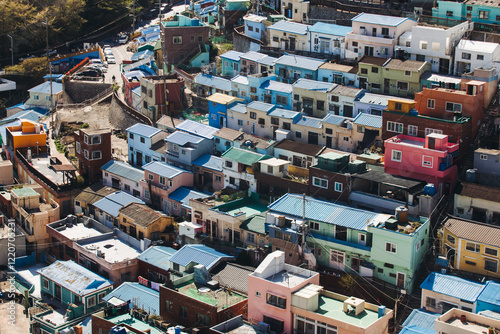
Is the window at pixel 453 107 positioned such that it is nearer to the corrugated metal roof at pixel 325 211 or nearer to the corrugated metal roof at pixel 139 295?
the corrugated metal roof at pixel 325 211

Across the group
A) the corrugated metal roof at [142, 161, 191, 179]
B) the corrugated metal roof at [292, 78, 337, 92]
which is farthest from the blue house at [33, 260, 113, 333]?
the corrugated metal roof at [292, 78, 337, 92]

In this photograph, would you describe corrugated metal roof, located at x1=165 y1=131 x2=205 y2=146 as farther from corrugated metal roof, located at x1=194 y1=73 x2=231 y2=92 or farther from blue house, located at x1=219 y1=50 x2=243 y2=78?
blue house, located at x1=219 y1=50 x2=243 y2=78

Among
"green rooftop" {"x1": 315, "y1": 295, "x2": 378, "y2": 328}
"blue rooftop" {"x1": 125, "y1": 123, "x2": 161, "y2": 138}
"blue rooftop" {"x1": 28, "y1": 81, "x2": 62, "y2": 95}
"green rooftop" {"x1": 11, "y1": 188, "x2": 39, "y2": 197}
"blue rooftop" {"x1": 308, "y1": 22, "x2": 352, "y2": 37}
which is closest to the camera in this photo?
"green rooftop" {"x1": 315, "y1": 295, "x2": 378, "y2": 328}

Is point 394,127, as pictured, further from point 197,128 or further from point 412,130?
point 197,128

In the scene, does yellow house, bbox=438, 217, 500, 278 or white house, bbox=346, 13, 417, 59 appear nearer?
yellow house, bbox=438, 217, 500, 278

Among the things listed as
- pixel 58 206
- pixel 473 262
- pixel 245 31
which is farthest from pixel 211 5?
pixel 473 262

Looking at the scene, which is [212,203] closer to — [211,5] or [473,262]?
[473,262]

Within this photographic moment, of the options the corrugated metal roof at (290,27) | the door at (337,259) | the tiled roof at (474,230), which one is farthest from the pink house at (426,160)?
the corrugated metal roof at (290,27)
